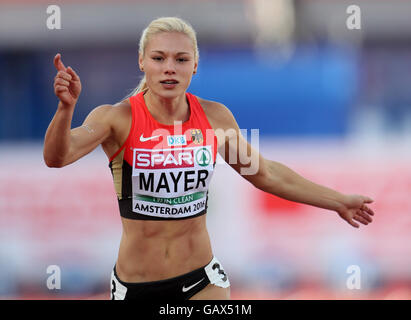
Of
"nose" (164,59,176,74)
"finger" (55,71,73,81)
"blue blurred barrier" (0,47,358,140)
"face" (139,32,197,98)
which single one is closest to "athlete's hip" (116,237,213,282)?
"face" (139,32,197,98)

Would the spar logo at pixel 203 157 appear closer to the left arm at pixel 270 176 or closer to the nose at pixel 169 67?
the left arm at pixel 270 176

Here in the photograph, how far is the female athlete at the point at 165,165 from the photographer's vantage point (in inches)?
155

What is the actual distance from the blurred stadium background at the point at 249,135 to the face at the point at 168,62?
174 inches

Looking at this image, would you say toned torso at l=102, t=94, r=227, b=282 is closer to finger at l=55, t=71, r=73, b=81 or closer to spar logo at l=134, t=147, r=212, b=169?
spar logo at l=134, t=147, r=212, b=169

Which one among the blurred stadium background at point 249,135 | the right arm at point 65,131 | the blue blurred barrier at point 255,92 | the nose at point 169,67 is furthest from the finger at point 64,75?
the blue blurred barrier at point 255,92

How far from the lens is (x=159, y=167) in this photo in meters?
3.94

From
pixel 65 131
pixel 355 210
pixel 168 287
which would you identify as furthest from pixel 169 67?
pixel 355 210

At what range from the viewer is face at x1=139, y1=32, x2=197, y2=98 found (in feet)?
12.9

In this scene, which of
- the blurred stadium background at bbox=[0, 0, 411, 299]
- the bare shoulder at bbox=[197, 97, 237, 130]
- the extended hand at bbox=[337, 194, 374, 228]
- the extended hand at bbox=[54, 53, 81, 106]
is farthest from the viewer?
the blurred stadium background at bbox=[0, 0, 411, 299]

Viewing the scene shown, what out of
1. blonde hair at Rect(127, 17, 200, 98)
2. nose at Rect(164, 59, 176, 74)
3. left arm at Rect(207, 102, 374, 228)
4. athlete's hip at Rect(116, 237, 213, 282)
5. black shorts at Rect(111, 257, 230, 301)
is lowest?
black shorts at Rect(111, 257, 230, 301)

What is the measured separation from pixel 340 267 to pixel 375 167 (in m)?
1.34

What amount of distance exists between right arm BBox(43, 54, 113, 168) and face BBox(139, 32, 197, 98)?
520 millimetres

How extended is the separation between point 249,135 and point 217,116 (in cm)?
699

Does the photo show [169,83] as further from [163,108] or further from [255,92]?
[255,92]
